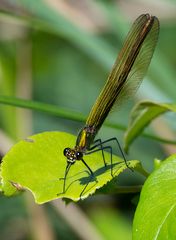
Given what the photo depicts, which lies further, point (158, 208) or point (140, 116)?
point (140, 116)

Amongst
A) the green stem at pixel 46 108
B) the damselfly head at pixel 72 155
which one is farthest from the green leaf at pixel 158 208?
the green stem at pixel 46 108

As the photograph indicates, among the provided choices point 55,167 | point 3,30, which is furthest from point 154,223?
point 3,30

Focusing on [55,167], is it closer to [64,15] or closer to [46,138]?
[46,138]

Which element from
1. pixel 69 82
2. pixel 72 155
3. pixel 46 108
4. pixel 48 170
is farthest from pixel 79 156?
pixel 69 82

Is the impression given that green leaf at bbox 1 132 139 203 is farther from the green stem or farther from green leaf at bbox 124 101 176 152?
the green stem

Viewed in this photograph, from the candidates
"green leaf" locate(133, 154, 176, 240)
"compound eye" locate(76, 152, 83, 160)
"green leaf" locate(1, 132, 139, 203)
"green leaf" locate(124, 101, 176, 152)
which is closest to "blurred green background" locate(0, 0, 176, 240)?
"green leaf" locate(124, 101, 176, 152)

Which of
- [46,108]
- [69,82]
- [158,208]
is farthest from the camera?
[69,82]

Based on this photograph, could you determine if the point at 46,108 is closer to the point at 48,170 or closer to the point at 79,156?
the point at 79,156

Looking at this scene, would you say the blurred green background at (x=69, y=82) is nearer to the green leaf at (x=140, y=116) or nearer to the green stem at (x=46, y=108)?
the green stem at (x=46, y=108)
